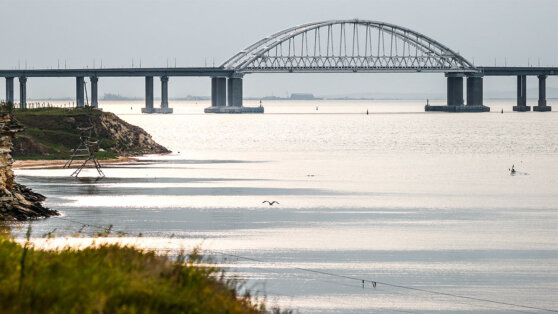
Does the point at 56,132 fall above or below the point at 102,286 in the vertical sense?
above

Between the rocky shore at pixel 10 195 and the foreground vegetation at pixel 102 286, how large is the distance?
20144mm

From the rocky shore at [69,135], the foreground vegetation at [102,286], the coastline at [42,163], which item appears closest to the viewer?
the foreground vegetation at [102,286]

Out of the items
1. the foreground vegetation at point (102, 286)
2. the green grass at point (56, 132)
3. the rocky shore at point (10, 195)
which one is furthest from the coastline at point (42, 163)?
the foreground vegetation at point (102, 286)

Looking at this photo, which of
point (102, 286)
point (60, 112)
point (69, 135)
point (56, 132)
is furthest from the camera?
point (60, 112)

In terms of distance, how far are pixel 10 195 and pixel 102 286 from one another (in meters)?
24.6

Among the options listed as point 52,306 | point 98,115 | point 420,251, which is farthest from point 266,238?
point 98,115

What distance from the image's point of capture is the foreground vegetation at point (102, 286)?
41.9 ft

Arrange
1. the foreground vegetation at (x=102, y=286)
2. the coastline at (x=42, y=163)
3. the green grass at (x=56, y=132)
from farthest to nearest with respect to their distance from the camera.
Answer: the green grass at (x=56, y=132)
the coastline at (x=42, y=163)
the foreground vegetation at (x=102, y=286)

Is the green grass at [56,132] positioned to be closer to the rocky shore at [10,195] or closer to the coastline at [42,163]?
the coastline at [42,163]

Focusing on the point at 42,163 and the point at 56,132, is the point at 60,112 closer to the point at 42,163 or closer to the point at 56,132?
the point at 56,132

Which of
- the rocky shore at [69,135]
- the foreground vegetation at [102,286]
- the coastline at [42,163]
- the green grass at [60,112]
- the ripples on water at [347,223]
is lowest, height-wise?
the ripples on water at [347,223]

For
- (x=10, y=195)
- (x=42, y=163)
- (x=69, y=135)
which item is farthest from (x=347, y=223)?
(x=69, y=135)

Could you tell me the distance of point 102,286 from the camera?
13594mm

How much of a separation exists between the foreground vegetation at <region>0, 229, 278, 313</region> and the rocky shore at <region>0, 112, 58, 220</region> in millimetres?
20144
